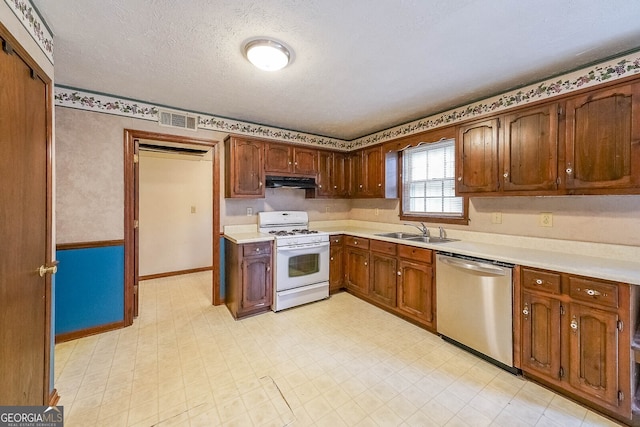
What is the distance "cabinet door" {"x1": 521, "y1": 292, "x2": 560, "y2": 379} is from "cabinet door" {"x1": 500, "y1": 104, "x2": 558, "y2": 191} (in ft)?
2.98

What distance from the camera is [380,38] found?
1675 mm

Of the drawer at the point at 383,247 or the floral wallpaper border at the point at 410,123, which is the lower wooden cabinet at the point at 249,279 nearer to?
the drawer at the point at 383,247

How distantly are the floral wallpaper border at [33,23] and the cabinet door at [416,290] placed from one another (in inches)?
129

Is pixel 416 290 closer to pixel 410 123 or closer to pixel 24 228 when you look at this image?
pixel 410 123

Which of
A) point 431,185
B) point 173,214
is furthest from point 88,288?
point 431,185

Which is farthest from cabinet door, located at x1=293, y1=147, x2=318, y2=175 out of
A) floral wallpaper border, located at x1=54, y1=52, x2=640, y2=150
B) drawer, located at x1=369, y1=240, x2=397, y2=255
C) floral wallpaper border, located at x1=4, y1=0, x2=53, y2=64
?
floral wallpaper border, located at x1=4, y1=0, x2=53, y2=64

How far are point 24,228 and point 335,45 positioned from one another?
2.08 metres

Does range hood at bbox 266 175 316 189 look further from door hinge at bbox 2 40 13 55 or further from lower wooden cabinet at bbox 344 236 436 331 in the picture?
door hinge at bbox 2 40 13 55

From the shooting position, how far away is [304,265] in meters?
3.28

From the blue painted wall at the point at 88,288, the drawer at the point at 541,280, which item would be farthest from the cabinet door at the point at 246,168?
the drawer at the point at 541,280

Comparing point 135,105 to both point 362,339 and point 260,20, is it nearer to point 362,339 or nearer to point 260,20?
point 260,20

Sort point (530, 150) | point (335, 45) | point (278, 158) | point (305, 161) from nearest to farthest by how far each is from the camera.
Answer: point (335, 45) < point (530, 150) < point (278, 158) < point (305, 161)

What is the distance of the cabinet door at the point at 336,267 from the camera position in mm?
3578

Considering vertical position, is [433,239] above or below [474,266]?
above
